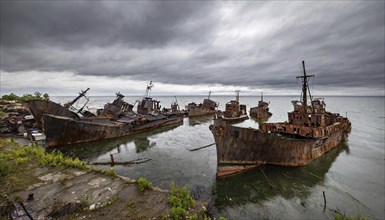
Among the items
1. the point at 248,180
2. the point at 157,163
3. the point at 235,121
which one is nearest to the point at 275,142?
the point at 248,180

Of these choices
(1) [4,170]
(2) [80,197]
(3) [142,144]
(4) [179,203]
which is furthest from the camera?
(3) [142,144]

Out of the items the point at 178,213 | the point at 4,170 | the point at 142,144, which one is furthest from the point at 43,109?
the point at 178,213

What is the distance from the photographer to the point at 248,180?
13109 millimetres

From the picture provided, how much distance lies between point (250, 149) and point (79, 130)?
18.3m

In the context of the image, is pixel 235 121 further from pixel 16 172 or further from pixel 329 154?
pixel 16 172

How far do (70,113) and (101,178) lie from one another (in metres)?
19.4

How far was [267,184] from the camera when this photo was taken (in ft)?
41.6

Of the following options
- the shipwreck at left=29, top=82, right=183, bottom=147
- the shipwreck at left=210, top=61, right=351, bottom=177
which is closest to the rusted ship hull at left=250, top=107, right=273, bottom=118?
the shipwreck at left=29, top=82, right=183, bottom=147

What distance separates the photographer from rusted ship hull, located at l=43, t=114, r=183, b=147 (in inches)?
750

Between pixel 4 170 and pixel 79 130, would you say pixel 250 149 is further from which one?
pixel 79 130

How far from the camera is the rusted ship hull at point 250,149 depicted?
13.3 meters

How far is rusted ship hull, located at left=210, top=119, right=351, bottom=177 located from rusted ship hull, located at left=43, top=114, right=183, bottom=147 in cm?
1549

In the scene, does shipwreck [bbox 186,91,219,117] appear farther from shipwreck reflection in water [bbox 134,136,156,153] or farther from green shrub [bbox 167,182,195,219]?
green shrub [bbox 167,182,195,219]

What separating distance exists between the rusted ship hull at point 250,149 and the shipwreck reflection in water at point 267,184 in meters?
0.58
